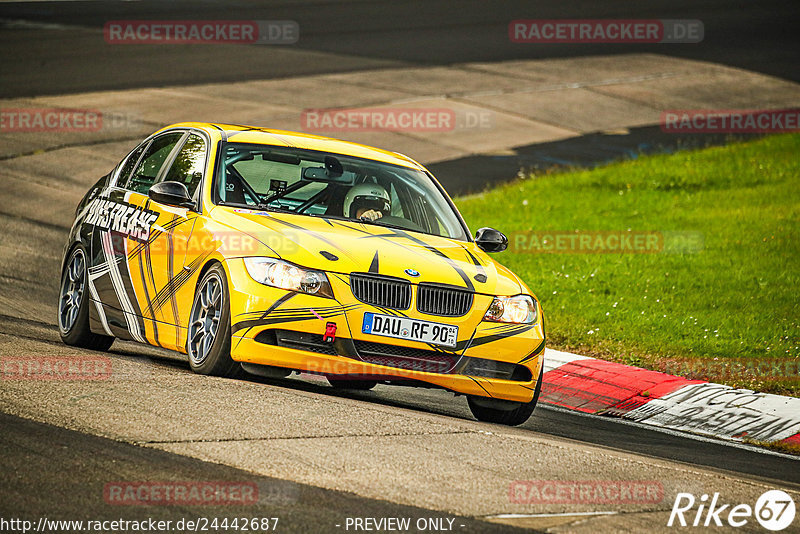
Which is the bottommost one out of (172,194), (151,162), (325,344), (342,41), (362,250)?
(325,344)

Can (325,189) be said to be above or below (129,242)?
above

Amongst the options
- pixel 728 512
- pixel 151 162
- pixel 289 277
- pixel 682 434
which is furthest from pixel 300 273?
pixel 682 434

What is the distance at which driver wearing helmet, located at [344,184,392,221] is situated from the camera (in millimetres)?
9219

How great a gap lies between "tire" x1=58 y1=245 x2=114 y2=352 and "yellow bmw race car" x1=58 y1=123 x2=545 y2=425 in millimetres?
16

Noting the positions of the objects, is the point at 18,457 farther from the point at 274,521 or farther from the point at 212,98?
the point at 212,98

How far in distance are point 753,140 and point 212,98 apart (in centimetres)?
1074

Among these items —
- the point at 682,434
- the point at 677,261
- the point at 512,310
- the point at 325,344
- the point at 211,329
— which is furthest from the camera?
the point at 677,261

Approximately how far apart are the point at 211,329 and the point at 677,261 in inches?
337

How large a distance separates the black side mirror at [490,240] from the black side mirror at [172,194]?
2.11 metres

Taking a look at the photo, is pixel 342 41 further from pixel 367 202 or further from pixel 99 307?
pixel 367 202

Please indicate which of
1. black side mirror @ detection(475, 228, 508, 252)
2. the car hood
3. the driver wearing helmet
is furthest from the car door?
black side mirror @ detection(475, 228, 508, 252)

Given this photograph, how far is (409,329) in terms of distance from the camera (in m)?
8.02

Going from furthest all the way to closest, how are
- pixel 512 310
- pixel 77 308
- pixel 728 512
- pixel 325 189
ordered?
pixel 77 308, pixel 325 189, pixel 512 310, pixel 728 512

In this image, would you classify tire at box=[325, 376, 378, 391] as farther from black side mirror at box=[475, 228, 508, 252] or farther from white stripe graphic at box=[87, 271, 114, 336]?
white stripe graphic at box=[87, 271, 114, 336]
